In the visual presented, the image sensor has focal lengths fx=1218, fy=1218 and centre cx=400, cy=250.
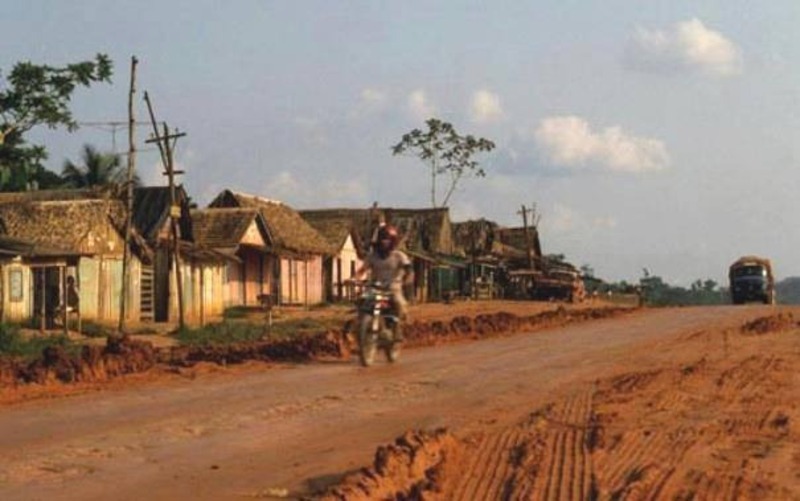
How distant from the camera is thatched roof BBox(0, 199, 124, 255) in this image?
36.8 metres

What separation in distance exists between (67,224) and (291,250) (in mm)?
16801

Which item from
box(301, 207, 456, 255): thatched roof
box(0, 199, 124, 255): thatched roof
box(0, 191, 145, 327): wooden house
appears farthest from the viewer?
box(301, 207, 456, 255): thatched roof

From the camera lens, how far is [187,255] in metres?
42.2

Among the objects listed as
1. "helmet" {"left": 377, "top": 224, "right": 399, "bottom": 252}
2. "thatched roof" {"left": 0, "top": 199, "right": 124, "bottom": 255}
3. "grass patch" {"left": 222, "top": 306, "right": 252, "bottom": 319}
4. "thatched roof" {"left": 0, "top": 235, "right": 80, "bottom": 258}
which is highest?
"thatched roof" {"left": 0, "top": 199, "right": 124, "bottom": 255}

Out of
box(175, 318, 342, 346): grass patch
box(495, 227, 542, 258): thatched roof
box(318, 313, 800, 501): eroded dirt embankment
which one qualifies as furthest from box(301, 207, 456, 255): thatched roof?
box(318, 313, 800, 501): eroded dirt embankment

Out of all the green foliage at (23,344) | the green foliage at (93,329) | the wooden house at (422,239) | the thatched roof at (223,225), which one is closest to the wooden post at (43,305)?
the green foliage at (93,329)

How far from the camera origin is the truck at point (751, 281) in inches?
2552

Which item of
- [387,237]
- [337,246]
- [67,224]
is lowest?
[387,237]

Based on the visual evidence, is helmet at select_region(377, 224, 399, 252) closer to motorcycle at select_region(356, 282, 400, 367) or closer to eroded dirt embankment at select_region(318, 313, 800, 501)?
motorcycle at select_region(356, 282, 400, 367)

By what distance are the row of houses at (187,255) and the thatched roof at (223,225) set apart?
0.17ft

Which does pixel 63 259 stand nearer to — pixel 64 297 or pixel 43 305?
pixel 64 297

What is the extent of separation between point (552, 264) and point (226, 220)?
41.0 m

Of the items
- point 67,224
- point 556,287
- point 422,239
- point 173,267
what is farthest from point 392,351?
point 422,239

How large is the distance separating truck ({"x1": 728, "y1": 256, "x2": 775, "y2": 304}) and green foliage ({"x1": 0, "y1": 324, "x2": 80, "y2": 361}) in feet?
149
